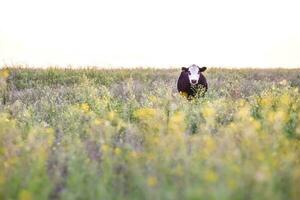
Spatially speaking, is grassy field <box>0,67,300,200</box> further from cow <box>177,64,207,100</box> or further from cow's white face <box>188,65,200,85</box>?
cow <box>177,64,207,100</box>

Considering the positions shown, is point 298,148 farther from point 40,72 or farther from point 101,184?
point 40,72

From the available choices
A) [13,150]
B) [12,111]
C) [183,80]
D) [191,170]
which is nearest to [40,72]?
[183,80]

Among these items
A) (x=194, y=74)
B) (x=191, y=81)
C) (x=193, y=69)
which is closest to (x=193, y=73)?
(x=194, y=74)

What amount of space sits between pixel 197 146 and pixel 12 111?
549cm

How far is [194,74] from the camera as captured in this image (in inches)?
588

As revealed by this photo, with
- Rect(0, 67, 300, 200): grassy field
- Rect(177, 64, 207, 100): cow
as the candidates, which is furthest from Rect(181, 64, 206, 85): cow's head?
Rect(0, 67, 300, 200): grassy field

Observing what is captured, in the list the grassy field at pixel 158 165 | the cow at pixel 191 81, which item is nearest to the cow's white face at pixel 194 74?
the cow at pixel 191 81

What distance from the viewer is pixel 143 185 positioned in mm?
4277

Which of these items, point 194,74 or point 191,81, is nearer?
point 191,81

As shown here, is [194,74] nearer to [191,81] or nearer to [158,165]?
[191,81]

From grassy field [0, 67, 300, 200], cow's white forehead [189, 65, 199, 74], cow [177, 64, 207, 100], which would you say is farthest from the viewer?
cow's white forehead [189, 65, 199, 74]

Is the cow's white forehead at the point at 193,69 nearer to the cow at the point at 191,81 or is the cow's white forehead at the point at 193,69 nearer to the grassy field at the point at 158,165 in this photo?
the cow at the point at 191,81

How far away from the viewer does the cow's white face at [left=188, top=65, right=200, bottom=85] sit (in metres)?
14.3

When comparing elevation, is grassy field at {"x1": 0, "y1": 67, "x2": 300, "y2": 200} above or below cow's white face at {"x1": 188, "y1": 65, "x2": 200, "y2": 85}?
below
